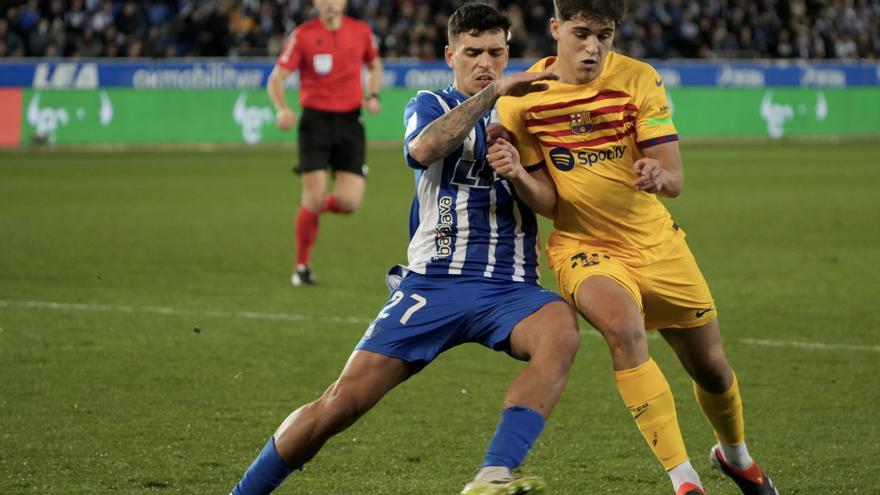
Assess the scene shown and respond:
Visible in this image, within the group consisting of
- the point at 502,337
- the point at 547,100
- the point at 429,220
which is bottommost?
the point at 502,337

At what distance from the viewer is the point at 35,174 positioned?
791 inches

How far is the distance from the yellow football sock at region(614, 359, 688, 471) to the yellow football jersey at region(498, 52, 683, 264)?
0.48m

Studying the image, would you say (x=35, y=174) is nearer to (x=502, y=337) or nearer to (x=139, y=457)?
(x=139, y=457)

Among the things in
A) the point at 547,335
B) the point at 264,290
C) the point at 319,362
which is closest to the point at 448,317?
the point at 547,335

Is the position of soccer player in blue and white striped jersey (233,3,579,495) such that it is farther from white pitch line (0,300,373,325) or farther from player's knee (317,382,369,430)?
A: white pitch line (0,300,373,325)

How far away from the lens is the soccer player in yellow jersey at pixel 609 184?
4625 millimetres

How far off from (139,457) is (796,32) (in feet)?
101

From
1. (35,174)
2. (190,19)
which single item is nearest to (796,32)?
(190,19)

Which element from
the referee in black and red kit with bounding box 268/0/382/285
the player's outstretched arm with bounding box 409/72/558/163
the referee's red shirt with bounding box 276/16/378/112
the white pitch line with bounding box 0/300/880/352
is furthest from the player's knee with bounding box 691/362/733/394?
the referee's red shirt with bounding box 276/16/378/112

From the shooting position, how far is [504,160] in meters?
4.34

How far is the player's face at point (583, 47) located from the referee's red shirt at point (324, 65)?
6675 mm

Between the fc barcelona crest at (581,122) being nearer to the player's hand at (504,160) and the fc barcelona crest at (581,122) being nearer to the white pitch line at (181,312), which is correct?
the player's hand at (504,160)

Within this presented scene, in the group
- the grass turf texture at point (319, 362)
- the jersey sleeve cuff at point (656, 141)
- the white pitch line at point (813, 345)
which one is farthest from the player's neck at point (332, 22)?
the jersey sleeve cuff at point (656, 141)

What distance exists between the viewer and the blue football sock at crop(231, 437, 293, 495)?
4336mm
